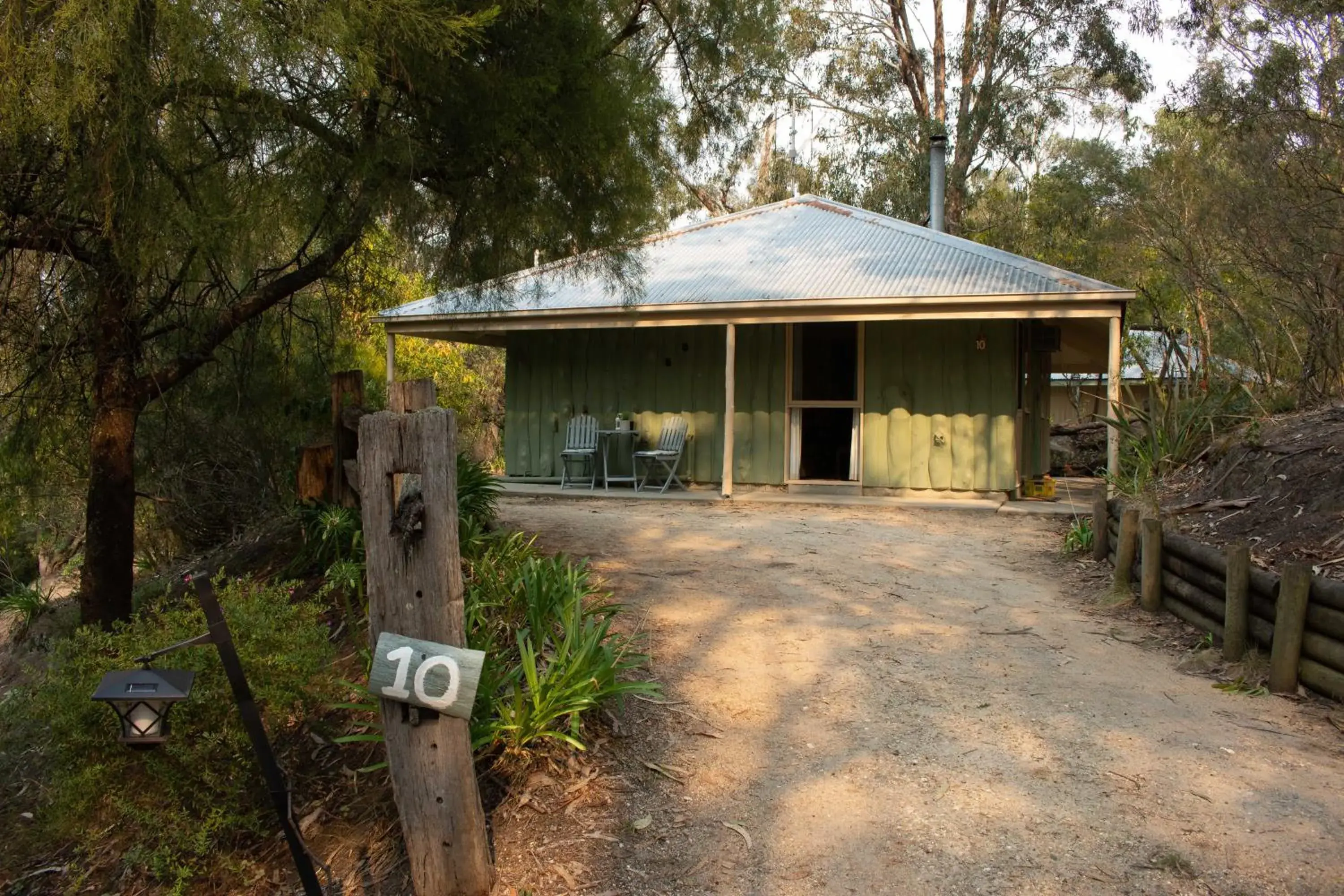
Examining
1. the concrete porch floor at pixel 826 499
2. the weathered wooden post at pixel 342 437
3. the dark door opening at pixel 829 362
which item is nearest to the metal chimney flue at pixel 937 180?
the dark door opening at pixel 829 362

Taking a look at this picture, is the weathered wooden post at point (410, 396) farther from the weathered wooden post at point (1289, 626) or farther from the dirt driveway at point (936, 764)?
the weathered wooden post at point (1289, 626)

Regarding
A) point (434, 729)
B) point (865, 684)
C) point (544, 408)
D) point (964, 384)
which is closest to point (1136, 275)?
point (964, 384)

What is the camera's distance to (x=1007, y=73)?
22438 millimetres

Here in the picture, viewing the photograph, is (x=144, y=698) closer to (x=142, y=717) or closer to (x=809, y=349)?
(x=142, y=717)

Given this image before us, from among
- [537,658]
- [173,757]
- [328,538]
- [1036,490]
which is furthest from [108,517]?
[1036,490]

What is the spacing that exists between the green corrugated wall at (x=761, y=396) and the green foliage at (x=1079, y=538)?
11.1ft

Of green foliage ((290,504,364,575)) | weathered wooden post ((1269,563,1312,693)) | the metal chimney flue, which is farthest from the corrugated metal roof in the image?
weathered wooden post ((1269,563,1312,693))

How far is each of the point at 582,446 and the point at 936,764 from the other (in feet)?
31.1

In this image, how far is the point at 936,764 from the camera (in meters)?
3.91

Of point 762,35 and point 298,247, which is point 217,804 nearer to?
point 298,247

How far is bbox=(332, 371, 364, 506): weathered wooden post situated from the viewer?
6.36 m

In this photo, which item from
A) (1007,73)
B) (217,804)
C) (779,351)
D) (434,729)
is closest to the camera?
(434,729)

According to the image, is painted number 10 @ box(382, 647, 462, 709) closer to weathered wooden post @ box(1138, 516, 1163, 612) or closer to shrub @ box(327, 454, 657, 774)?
shrub @ box(327, 454, 657, 774)

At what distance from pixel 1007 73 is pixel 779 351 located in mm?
13983
